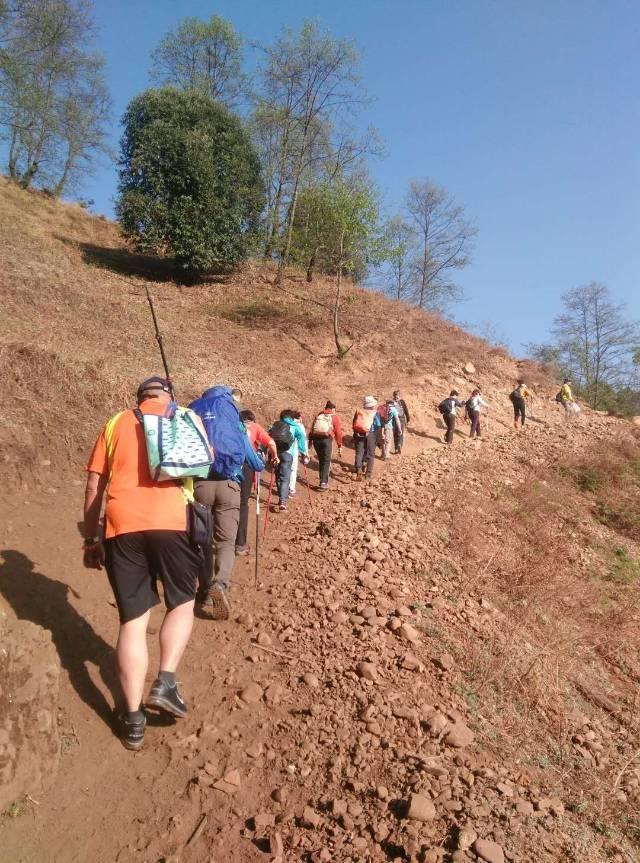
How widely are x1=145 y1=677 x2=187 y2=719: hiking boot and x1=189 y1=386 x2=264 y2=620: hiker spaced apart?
1.08m

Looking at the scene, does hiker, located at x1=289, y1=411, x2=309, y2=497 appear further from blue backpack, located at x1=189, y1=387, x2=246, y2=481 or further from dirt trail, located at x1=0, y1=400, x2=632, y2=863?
blue backpack, located at x1=189, y1=387, x2=246, y2=481

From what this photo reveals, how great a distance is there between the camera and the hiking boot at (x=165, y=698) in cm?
301

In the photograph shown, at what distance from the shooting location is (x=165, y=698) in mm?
3029

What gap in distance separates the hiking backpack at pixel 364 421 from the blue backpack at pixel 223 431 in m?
5.65

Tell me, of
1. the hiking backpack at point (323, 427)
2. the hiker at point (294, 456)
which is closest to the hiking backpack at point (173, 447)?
the hiker at point (294, 456)

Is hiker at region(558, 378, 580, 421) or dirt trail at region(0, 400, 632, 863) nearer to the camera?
dirt trail at region(0, 400, 632, 863)

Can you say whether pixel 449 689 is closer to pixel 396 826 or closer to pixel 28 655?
pixel 396 826

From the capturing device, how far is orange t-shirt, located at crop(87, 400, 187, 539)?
296cm

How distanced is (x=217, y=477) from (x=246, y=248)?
1775cm

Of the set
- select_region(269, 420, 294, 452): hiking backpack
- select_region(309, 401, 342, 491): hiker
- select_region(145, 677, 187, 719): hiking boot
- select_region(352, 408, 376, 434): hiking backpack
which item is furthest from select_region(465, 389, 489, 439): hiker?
select_region(145, 677, 187, 719): hiking boot

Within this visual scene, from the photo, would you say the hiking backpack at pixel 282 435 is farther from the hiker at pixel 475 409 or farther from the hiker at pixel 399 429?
the hiker at pixel 475 409

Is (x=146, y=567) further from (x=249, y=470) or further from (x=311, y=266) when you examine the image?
(x=311, y=266)

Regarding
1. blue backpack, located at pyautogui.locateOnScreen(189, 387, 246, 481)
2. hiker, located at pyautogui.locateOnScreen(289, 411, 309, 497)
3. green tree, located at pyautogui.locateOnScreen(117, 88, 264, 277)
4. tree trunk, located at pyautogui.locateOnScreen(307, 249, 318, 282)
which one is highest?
green tree, located at pyautogui.locateOnScreen(117, 88, 264, 277)

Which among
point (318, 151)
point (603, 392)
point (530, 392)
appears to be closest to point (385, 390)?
point (530, 392)
